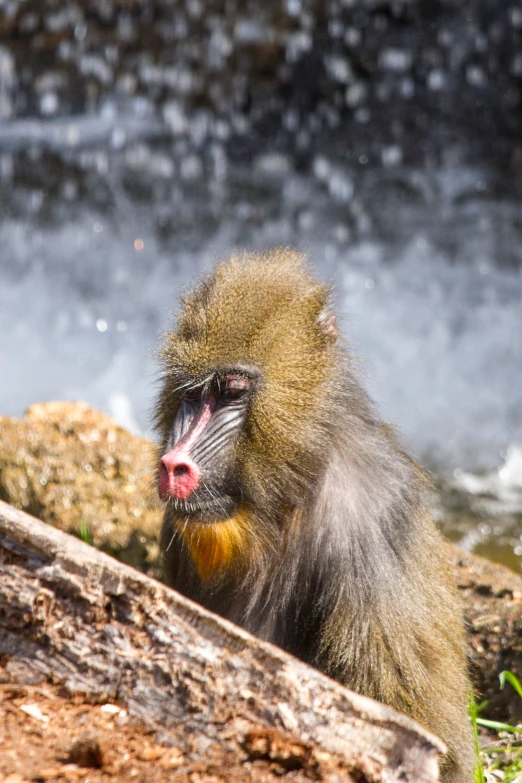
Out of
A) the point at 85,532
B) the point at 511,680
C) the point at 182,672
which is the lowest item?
the point at 182,672

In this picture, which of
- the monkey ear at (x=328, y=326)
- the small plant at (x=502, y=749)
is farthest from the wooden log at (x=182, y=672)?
the small plant at (x=502, y=749)

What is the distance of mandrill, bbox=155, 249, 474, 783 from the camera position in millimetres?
Result: 2814

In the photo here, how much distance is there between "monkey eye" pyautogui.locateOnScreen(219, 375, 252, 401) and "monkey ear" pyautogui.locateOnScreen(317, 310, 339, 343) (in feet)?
1.09

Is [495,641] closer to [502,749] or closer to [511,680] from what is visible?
[511,680]

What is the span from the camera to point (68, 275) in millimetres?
10531

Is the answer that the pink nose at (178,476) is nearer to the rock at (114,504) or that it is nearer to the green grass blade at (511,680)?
the rock at (114,504)

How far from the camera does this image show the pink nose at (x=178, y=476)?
270 centimetres

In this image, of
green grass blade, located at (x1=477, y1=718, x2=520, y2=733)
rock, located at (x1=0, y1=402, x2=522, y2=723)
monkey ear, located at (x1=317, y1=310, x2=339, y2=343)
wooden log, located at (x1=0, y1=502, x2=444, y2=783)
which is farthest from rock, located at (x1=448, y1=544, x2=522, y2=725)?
wooden log, located at (x1=0, y1=502, x2=444, y2=783)

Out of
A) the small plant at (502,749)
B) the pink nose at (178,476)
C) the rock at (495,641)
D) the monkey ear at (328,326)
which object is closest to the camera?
the pink nose at (178,476)

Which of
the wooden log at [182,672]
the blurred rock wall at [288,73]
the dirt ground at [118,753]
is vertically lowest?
the dirt ground at [118,753]

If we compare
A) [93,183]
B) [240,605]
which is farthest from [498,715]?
[93,183]

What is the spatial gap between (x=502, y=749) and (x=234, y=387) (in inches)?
70.0

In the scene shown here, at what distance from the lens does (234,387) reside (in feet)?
9.32

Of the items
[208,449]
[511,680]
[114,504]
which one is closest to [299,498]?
[208,449]
